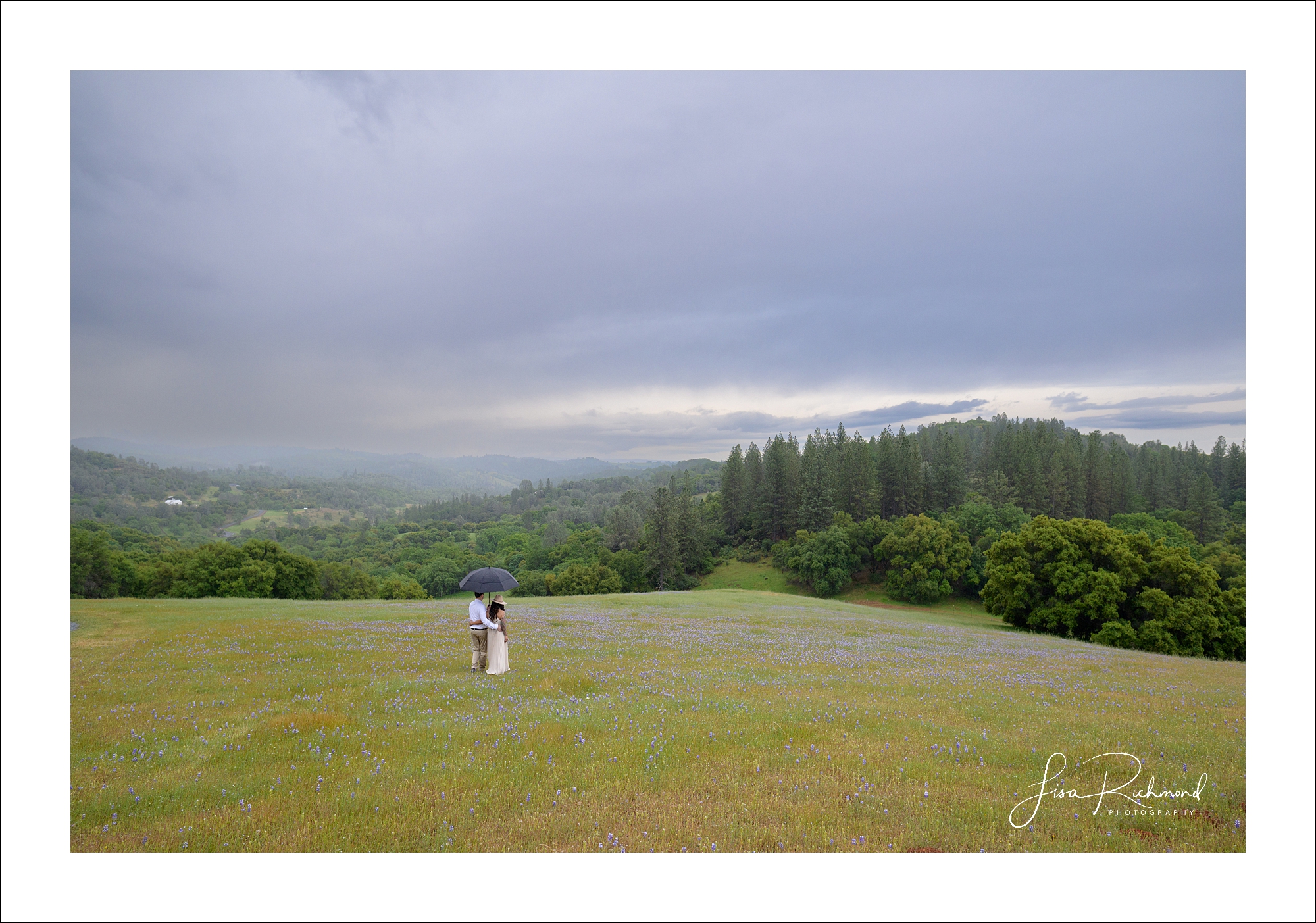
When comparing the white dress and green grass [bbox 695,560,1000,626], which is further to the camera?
green grass [bbox 695,560,1000,626]

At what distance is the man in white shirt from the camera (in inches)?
438

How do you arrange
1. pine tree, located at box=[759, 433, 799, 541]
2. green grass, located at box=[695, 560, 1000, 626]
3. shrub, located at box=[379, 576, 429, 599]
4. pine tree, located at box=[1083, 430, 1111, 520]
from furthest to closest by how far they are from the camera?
pine tree, located at box=[759, 433, 799, 541] < shrub, located at box=[379, 576, 429, 599] < pine tree, located at box=[1083, 430, 1111, 520] < green grass, located at box=[695, 560, 1000, 626]

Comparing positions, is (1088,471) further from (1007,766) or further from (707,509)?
(1007,766)

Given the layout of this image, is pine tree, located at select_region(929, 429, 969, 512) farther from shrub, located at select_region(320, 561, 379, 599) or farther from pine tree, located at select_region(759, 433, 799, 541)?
shrub, located at select_region(320, 561, 379, 599)

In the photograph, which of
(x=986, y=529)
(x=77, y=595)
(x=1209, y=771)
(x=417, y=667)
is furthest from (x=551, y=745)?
(x=986, y=529)

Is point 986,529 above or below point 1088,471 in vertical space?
below

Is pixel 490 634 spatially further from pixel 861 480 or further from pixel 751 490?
pixel 751 490

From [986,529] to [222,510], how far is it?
231ft

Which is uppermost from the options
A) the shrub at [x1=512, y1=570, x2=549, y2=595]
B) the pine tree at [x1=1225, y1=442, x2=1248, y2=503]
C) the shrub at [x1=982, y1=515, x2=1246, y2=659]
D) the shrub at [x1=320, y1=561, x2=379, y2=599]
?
the pine tree at [x1=1225, y1=442, x2=1248, y2=503]

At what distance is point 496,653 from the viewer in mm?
11141

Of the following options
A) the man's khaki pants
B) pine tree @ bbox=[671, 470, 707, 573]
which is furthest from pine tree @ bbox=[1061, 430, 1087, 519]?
the man's khaki pants

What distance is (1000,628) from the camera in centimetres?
2817

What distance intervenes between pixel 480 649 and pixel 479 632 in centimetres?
50

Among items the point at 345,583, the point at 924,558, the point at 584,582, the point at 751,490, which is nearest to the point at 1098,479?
the point at 924,558
